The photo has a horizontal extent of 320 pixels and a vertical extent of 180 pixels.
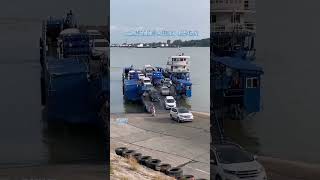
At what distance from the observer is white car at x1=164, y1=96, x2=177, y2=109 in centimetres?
538

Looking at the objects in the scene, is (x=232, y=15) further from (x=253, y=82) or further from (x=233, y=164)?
(x=233, y=164)

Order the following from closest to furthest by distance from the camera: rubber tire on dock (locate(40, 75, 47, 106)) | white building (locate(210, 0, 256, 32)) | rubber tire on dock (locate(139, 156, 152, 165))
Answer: rubber tire on dock (locate(40, 75, 47, 106)) → white building (locate(210, 0, 256, 32)) → rubber tire on dock (locate(139, 156, 152, 165))

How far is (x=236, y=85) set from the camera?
5418 millimetres

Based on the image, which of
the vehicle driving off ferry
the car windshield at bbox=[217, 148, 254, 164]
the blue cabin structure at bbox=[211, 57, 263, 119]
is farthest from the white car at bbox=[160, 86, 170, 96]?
the car windshield at bbox=[217, 148, 254, 164]

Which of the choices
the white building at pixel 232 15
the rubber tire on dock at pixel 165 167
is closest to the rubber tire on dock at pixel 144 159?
the rubber tire on dock at pixel 165 167

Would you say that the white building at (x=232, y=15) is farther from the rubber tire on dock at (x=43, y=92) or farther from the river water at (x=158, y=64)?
the rubber tire on dock at (x=43, y=92)

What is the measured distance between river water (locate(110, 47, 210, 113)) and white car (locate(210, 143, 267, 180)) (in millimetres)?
458

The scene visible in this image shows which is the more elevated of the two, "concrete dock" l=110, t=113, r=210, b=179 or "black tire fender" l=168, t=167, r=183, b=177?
"concrete dock" l=110, t=113, r=210, b=179

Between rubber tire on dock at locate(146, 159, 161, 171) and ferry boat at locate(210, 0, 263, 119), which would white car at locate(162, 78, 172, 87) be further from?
Answer: rubber tire on dock at locate(146, 159, 161, 171)

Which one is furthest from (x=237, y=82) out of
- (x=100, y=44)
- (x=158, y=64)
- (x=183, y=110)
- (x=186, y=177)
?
(x=100, y=44)

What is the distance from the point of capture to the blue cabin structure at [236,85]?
17.5 ft

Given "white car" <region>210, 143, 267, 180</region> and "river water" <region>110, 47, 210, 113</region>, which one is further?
"white car" <region>210, 143, 267, 180</region>

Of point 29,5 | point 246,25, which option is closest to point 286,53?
point 246,25

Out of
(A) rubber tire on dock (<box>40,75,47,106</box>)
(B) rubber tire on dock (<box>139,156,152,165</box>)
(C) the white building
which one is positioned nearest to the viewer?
(A) rubber tire on dock (<box>40,75,47,106</box>)
